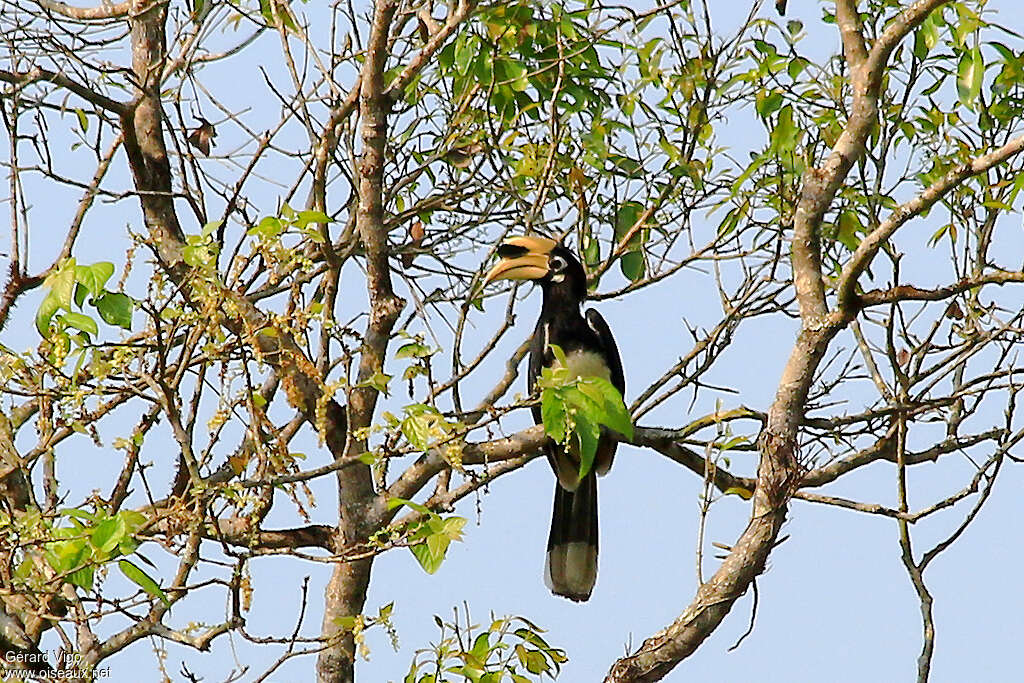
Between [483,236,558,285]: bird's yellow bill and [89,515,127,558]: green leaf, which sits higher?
[483,236,558,285]: bird's yellow bill

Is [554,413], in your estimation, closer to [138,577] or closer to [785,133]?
[138,577]

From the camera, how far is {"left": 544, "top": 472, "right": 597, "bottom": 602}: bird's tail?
4.14m

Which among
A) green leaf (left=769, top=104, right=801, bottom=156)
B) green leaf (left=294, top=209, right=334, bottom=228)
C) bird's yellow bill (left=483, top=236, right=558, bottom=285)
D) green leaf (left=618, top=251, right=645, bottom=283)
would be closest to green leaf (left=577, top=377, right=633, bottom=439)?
green leaf (left=294, top=209, right=334, bottom=228)

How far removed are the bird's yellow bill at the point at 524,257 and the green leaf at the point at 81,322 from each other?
182 cm

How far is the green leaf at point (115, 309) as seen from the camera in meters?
2.19

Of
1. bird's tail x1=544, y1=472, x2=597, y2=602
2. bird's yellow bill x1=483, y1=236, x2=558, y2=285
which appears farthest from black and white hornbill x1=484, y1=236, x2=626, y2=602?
bird's yellow bill x1=483, y1=236, x2=558, y2=285

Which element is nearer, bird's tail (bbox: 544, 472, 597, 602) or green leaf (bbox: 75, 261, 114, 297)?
green leaf (bbox: 75, 261, 114, 297)

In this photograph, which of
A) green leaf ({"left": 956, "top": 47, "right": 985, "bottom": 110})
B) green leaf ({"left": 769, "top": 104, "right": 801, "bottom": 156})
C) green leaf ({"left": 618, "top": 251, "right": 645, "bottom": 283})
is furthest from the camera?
green leaf ({"left": 618, "top": 251, "right": 645, "bottom": 283})

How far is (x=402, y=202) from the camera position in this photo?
12.1 ft

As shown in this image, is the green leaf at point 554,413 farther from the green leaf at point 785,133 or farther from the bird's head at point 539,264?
the bird's head at point 539,264

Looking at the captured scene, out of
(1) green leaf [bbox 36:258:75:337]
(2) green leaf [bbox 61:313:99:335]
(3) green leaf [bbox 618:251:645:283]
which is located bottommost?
(2) green leaf [bbox 61:313:99:335]

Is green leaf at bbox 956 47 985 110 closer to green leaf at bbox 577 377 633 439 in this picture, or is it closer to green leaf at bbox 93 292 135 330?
green leaf at bbox 577 377 633 439

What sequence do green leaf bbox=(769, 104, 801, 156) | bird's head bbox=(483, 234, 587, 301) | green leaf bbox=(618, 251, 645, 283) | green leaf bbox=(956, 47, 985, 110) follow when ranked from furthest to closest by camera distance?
bird's head bbox=(483, 234, 587, 301) → green leaf bbox=(618, 251, 645, 283) → green leaf bbox=(769, 104, 801, 156) → green leaf bbox=(956, 47, 985, 110)

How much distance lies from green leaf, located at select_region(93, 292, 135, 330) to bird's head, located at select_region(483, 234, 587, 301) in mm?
1549
